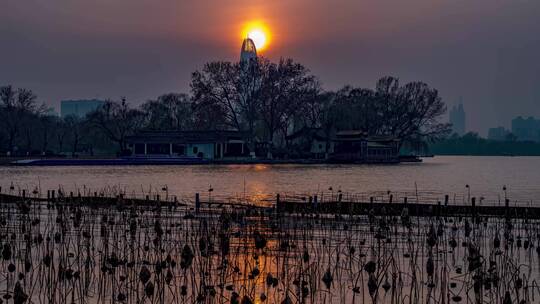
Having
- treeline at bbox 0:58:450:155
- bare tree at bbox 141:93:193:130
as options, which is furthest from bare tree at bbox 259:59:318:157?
bare tree at bbox 141:93:193:130

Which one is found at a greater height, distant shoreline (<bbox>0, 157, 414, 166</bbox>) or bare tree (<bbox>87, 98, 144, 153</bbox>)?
bare tree (<bbox>87, 98, 144, 153</bbox>)

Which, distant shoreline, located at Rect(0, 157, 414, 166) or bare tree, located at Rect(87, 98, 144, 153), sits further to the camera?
bare tree, located at Rect(87, 98, 144, 153)

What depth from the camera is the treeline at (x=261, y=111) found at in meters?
107

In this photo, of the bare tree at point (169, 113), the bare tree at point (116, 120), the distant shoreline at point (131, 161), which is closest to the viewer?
the distant shoreline at point (131, 161)

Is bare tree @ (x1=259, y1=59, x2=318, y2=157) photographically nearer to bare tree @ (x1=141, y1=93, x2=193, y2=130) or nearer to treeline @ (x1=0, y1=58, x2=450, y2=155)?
treeline @ (x1=0, y1=58, x2=450, y2=155)

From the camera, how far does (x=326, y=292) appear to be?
42.0ft

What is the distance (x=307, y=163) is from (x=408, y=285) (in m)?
94.9

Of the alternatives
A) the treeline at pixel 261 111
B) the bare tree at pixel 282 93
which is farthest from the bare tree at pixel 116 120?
the bare tree at pixel 282 93

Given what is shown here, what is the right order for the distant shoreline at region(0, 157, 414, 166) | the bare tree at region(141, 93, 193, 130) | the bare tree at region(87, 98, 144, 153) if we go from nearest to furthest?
the distant shoreline at region(0, 157, 414, 166)
the bare tree at region(87, 98, 144, 153)
the bare tree at region(141, 93, 193, 130)

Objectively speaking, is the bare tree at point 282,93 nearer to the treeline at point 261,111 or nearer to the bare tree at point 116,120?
the treeline at point 261,111

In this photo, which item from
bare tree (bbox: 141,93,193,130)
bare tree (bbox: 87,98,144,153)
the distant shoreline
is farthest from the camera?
bare tree (bbox: 141,93,193,130)

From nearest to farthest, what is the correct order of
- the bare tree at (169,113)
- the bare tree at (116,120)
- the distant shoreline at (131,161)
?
the distant shoreline at (131,161) < the bare tree at (116,120) < the bare tree at (169,113)

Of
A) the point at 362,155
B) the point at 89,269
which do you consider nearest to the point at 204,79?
the point at 362,155

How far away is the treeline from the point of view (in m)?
107
